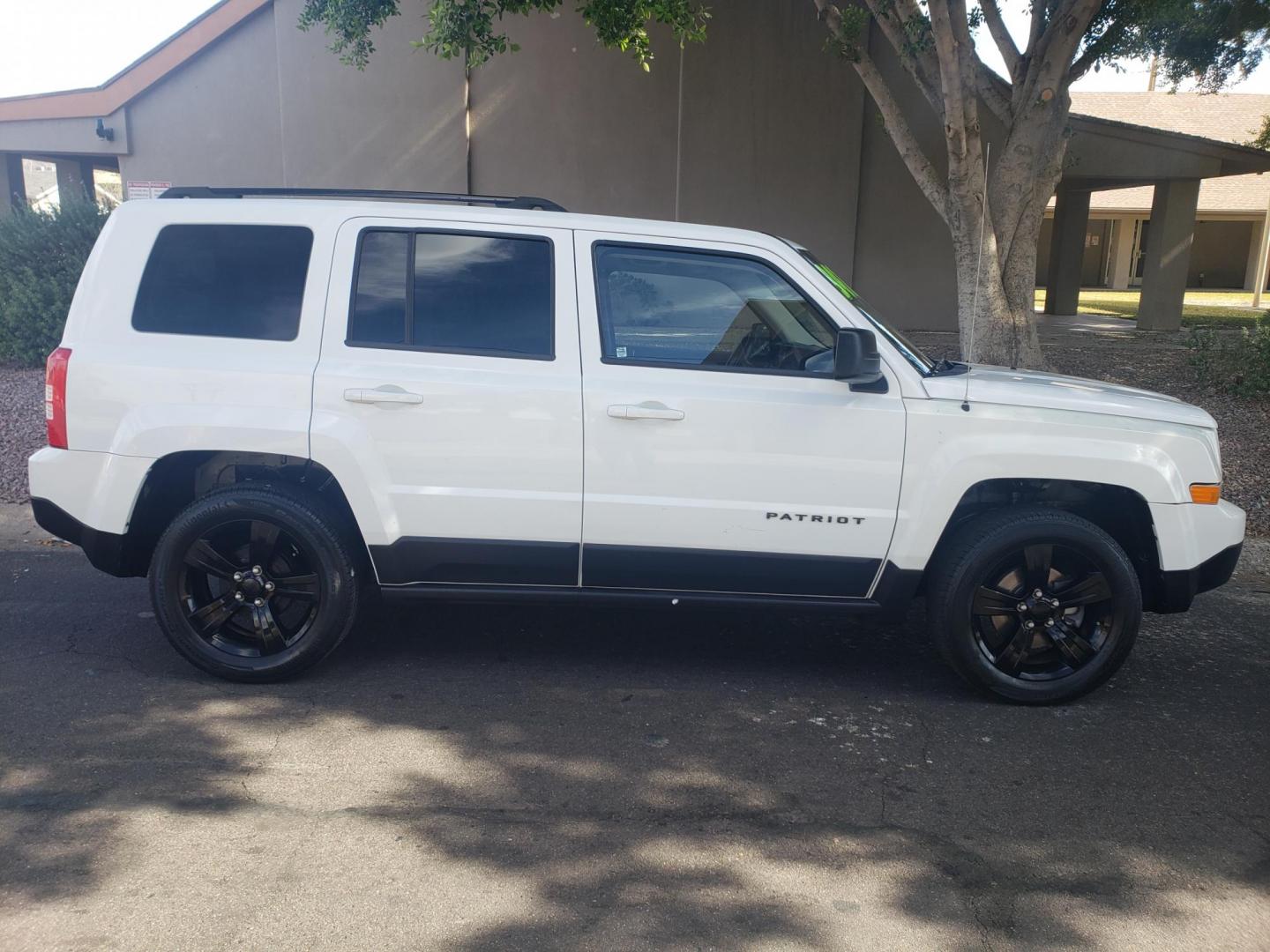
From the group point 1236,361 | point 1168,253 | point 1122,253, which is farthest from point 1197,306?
point 1236,361

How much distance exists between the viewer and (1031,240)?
1027 cm

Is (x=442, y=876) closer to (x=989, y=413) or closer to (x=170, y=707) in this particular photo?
(x=170, y=707)

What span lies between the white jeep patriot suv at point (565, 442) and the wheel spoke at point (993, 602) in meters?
0.01

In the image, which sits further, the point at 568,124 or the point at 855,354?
the point at 568,124

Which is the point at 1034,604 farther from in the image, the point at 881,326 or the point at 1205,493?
the point at 881,326

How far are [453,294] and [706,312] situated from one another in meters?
1.09

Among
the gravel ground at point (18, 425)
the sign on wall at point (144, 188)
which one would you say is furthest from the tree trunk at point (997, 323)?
the sign on wall at point (144, 188)

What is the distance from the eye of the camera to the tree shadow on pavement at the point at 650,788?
10.5 feet

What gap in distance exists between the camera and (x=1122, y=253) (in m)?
33.9

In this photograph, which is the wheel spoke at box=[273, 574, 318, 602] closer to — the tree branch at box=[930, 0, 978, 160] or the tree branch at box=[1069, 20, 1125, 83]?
the tree branch at box=[930, 0, 978, 160]

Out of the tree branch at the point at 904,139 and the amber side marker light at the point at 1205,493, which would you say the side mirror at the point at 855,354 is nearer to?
the amber side marker light at the point at 1205,493

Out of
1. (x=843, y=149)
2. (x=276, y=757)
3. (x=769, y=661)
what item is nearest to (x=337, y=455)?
(x=276, y=757)

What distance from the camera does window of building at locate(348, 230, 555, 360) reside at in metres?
4.59

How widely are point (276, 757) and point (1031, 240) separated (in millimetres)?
8748
